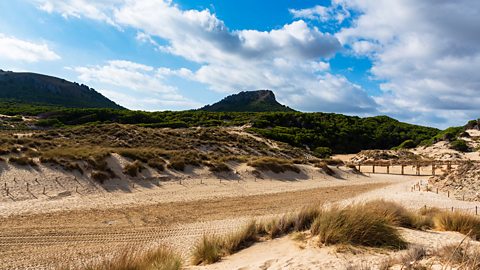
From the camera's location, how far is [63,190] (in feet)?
61.4

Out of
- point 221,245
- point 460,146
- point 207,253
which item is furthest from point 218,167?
point 460,146

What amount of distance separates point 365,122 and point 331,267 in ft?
288

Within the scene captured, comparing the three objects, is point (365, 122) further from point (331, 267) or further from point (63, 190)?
point (331, 267)

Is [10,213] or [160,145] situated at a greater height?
[160,145]

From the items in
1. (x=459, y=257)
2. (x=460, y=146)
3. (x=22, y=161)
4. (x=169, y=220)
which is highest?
(x=460, y=146)

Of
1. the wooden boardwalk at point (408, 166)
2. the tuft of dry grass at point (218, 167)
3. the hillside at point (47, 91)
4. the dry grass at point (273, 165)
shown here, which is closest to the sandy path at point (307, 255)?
the tuft of dry grass at point (218, 167)

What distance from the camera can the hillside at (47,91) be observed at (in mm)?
119812

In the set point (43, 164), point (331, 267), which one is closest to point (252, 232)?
point (331, 267)

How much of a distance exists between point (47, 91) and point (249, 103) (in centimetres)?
7668

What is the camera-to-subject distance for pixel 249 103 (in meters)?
147

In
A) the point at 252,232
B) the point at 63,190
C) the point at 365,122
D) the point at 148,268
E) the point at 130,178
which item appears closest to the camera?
the point at 148,268

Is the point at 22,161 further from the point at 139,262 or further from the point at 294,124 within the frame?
the point at 294,124

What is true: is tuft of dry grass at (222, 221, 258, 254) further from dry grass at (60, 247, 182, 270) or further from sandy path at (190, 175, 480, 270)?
dry grass at (60, 247, 182, 270)

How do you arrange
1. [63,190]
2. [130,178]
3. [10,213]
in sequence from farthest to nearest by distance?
[130,178] < [63,190] < [10,213]
